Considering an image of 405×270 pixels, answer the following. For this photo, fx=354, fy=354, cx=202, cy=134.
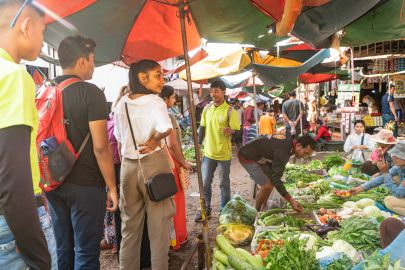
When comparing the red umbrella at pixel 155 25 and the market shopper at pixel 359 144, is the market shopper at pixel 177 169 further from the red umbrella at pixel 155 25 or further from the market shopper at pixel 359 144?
the market shopper at pixel 359 144

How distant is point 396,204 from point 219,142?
2.79 meters

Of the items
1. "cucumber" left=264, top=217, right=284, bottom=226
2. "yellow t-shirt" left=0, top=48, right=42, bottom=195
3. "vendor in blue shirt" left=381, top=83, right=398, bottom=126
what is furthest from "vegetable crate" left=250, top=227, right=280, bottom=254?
"vendor in blue shirt" left=381, top=83, right=398, bottom=126

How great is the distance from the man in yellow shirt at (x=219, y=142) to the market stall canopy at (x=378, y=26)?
7.12 ft

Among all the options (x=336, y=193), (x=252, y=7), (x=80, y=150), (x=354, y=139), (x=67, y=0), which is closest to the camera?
(x=80, y=150)

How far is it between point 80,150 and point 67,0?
1648mm

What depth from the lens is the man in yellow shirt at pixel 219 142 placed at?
6090mm

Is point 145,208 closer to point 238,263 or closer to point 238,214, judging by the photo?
point 238,263

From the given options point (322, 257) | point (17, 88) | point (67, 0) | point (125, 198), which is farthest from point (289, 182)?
point (17, 88)

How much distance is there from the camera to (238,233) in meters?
4.66

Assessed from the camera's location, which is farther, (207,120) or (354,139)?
(354,139)

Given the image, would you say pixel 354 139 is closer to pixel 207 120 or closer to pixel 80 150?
pixel 207 120

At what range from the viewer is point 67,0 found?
3406mm

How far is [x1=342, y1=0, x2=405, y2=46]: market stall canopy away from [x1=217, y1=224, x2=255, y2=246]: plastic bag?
304 centimetres

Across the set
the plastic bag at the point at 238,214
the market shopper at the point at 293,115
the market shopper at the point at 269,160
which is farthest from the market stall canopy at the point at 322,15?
the market shopper at the point at 293,115
